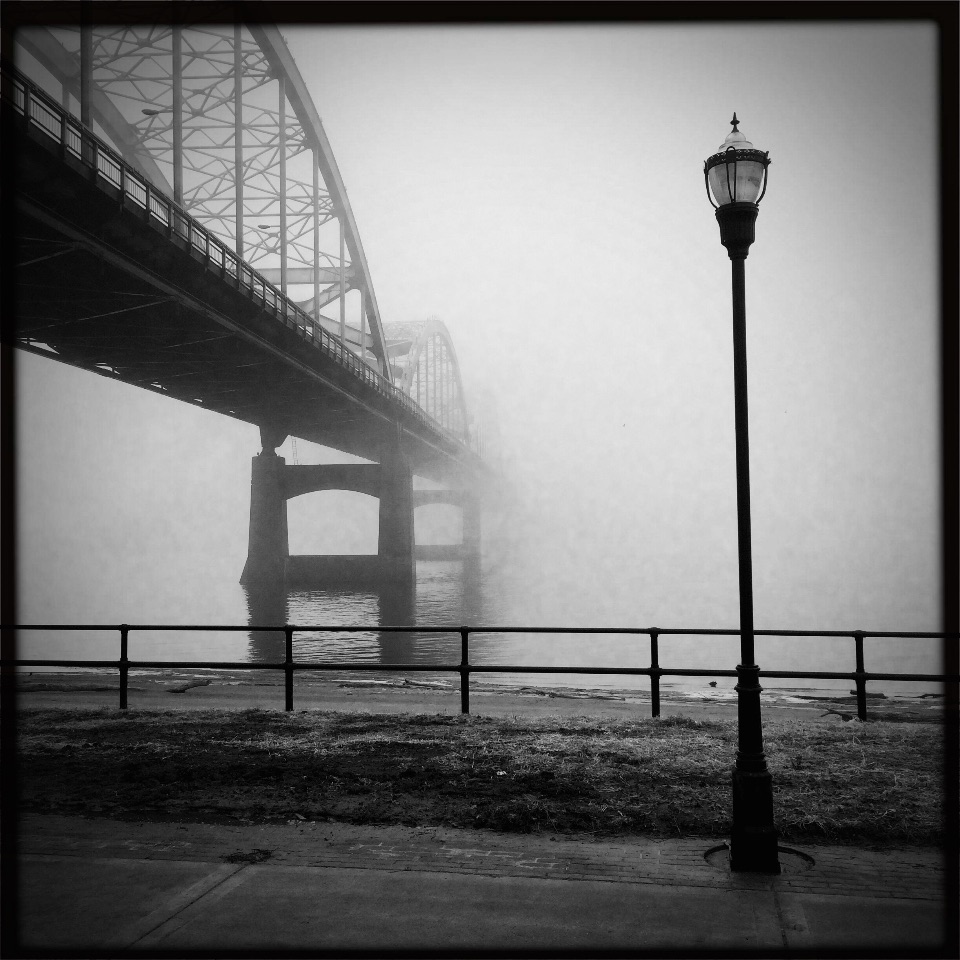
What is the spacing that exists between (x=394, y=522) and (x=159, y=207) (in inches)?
1574

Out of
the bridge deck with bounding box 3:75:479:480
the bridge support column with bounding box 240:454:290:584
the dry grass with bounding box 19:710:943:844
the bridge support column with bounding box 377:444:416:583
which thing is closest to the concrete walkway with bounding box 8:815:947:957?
the dry grass with bounding box 19:710:943:844

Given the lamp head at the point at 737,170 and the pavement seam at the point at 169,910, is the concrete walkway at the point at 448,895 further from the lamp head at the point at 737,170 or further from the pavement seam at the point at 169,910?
the lamp head at the point at 737,170

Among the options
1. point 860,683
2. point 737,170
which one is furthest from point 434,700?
point 737,170

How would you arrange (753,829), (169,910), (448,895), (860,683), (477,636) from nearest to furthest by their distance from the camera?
1. (169,910)
2. (448,895)
3. (753,829)
4. (860,683)
5. (477,636)

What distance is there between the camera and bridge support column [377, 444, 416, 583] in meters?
65.2

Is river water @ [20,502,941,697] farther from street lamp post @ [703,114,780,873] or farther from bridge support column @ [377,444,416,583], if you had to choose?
street lamp post @ [703,114,780,873]

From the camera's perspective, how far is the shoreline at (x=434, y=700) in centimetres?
1054

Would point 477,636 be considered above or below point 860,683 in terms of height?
below

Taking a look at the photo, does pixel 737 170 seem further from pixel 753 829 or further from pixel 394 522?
pixel 394 522

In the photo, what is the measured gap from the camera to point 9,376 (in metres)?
7.16

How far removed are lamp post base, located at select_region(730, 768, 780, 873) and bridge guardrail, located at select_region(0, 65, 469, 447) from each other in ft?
61.1

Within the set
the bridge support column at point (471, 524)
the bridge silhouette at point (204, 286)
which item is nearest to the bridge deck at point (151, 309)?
the bridge silhouette at point (204, 286)

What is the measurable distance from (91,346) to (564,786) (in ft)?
117

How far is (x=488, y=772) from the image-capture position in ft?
24.8
